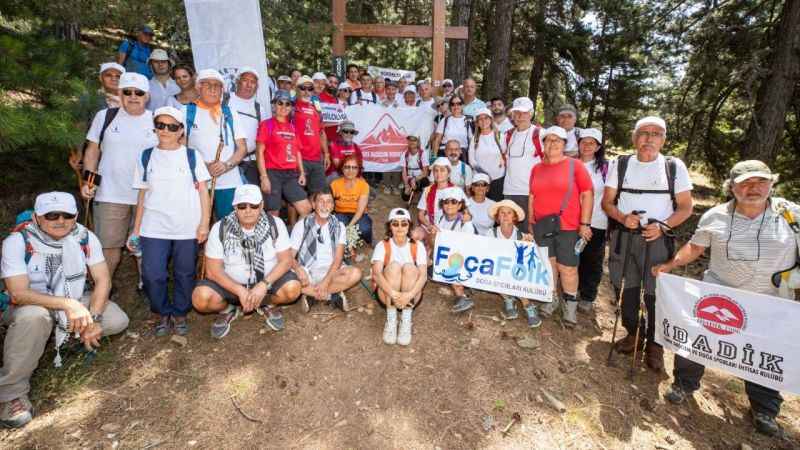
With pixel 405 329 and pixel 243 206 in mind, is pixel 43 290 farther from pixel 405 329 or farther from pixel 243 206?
pixel 405 329

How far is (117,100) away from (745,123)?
1592cm

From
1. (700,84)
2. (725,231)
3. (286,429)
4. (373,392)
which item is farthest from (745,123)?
(286,429)

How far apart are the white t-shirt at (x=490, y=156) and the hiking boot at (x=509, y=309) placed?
7.02 ft

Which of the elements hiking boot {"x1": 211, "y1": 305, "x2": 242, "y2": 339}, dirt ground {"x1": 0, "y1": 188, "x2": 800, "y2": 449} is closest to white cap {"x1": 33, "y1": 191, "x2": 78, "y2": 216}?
dirt ground {"x1": 0, "y1": 188, "x2": 800, "y2": 449}

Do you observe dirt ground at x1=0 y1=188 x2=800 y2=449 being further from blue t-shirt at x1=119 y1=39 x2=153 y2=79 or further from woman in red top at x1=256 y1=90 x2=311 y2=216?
blue t-shirt at x1=119 y1=39 x2=153 y2=79

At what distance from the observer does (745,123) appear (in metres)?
12.8

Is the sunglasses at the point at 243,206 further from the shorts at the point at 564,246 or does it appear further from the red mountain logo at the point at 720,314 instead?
the red mountain logo at the point at 720,314

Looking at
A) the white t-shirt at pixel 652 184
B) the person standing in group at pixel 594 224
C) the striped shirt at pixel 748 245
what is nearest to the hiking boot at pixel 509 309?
the person standing in group at pixel 594 224

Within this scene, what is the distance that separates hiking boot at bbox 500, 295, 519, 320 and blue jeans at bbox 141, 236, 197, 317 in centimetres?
395

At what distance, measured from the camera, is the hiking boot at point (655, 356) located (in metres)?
4.91

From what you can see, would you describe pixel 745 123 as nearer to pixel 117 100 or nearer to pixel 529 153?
pixel 529 153

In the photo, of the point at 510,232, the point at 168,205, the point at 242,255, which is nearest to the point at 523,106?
the point at 510,232

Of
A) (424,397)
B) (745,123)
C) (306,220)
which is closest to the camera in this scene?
(424,397)

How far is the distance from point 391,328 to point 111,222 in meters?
3.52
